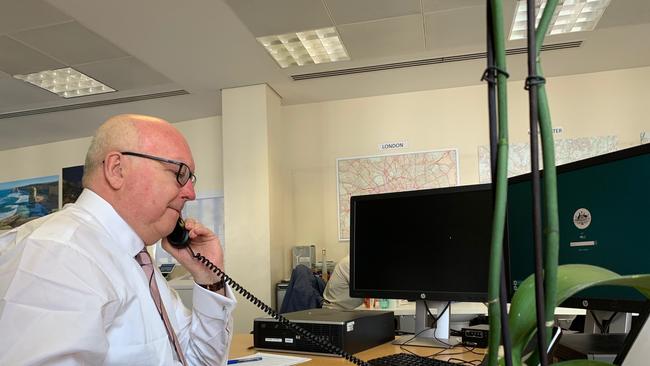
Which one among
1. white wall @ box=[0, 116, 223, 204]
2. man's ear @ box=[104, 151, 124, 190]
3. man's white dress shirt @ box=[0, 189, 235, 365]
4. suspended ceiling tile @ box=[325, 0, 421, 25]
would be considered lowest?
man's white dress shirt @ box=[0, 189, 235, 365]

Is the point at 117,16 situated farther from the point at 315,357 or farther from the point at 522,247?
the point at 522,247

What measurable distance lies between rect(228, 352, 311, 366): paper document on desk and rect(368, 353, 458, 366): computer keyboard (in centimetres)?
26

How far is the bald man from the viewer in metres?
0.97

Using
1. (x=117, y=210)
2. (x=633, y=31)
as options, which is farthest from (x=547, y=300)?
(x=633, y=31)

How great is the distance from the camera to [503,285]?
0.32 metres

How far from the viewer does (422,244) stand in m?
1.85

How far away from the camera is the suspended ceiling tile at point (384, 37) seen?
12.5ft

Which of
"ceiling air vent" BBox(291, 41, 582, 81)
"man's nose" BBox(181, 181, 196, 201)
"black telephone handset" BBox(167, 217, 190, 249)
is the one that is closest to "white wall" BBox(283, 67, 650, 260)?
"ceiling air vent" BBox(291, 41, 582, 81)

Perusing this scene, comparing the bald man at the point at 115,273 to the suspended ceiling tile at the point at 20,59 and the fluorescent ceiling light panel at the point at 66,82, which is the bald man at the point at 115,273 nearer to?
the suspended ceiling tile at the point at 20,59

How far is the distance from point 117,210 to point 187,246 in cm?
41

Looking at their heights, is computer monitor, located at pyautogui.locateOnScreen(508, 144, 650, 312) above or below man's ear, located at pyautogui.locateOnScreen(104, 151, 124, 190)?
below

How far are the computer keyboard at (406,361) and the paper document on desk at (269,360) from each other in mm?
255

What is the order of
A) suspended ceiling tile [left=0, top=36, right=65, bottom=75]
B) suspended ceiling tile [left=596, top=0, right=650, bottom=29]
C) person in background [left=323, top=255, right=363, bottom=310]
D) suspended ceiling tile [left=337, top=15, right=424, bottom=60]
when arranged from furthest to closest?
suspended ceiling tile [left=0, top=36, right=65, bottom=75]
suspended ceiling tile [left=337, top=15, right=424, bottom=60]
suspended ceiling tile [left=596, top=0, right=650, bottom=29]
person in background [left=323, top=255, right=363, bottom=310]

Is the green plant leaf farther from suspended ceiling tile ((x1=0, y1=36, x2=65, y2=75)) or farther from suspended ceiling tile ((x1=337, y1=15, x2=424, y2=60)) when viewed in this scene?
suspended ceiling tile ((x1=0, y1=36, x2=65, y2=75))
